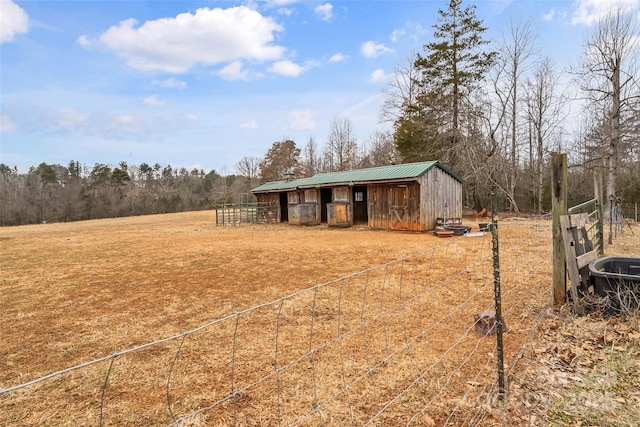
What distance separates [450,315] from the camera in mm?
4457

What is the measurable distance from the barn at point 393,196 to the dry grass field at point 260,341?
20.6 ft

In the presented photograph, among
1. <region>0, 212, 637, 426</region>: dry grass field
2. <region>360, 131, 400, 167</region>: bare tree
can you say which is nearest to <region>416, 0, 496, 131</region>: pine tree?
<region>360, 131, 400, 167</region>: bare tree

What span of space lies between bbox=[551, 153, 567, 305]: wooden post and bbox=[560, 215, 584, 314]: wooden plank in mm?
100

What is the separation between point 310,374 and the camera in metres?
3.14

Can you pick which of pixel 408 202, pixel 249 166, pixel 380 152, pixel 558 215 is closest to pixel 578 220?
pixel 558 215

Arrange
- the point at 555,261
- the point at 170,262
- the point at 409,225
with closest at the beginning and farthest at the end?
1. the point at 555,261
2. the point at 170,262
3. the point at 409,225

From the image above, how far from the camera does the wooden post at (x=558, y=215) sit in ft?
13.9

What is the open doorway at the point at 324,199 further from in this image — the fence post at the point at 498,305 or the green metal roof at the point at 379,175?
the fence post at the point at 498,305

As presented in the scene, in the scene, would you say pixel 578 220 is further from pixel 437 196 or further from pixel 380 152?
pixel 380 152

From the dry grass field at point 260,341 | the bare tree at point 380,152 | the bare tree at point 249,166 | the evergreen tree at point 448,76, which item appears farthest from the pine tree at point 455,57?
the bare tree at point 249,166

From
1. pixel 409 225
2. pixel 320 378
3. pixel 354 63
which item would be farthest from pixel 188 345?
pixel 354 63

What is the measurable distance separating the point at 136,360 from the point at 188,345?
53 centimetres

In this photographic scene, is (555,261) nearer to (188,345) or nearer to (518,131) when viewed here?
(188,345)

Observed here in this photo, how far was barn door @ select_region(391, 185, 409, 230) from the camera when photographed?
1461cm
